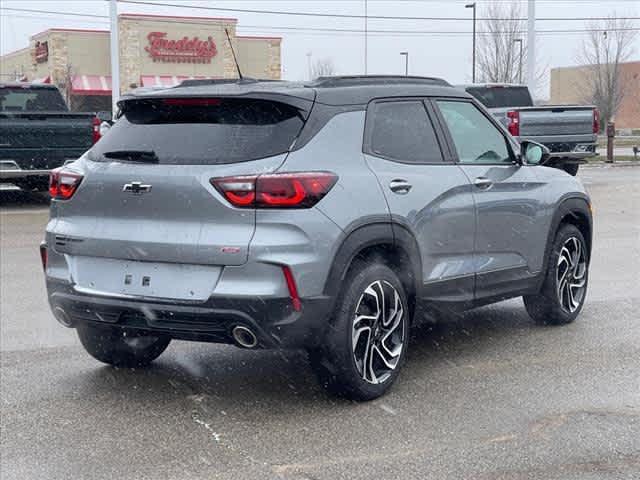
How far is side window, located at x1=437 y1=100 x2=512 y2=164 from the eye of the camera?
6.15 m

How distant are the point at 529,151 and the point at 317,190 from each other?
92.5 inches

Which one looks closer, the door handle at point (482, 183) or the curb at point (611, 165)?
the door handle at point (482, 183)

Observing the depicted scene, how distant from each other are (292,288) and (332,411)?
30.1 inches

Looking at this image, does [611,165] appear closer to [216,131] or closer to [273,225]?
[216,131]

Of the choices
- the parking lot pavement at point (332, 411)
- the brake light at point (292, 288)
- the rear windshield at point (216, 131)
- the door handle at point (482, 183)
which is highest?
the rear windshield at point (216, 131)

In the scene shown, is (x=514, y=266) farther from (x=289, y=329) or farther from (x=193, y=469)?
(x=193, y=469)

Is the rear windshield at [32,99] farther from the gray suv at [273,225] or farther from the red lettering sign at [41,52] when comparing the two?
the red lettering sign at [41,52]

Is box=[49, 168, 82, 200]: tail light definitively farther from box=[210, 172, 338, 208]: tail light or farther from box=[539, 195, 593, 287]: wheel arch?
box=[539, 195, 593, 287]: wheel arch

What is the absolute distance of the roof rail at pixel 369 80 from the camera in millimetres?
5473

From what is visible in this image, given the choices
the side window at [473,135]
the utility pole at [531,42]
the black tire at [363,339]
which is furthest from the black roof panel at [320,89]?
the utility pole at [531,42]

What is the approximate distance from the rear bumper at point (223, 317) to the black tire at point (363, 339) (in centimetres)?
13

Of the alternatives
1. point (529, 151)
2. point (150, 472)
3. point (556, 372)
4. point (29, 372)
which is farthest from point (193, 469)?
point (529, 151)

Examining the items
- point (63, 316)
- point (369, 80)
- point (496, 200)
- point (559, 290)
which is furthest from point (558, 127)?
point (63, 316)

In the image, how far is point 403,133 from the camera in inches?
225
